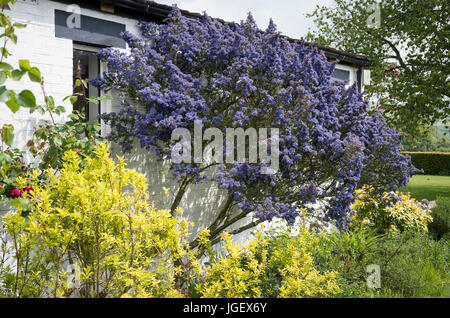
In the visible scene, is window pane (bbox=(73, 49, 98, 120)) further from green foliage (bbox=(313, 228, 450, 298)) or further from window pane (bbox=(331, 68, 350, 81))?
window pane (bbox=(331, 68, 350, 81))

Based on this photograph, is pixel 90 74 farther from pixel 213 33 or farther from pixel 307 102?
pixel 307 102

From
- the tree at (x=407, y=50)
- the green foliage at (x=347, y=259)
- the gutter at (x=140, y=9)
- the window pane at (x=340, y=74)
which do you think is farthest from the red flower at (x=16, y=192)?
the tree at (x=407, y=50)

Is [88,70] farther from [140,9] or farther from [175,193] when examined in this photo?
[175,193]

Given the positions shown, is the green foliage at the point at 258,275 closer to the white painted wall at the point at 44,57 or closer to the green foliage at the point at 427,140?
the white painted wall at the point at 44,57

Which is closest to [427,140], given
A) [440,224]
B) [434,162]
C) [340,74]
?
[434,162]

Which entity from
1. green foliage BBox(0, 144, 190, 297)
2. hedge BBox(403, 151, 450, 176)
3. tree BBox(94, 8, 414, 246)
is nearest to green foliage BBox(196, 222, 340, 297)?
green foliage BBox(0, 144, 190, 297)

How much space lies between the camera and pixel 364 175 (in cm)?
570

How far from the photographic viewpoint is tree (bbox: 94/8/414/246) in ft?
15.2

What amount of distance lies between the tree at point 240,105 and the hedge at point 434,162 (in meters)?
23.9

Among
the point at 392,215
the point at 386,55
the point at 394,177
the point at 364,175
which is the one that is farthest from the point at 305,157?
the point at 386,55

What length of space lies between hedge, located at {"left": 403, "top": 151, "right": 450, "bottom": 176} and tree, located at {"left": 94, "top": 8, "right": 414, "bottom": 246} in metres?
23.9
